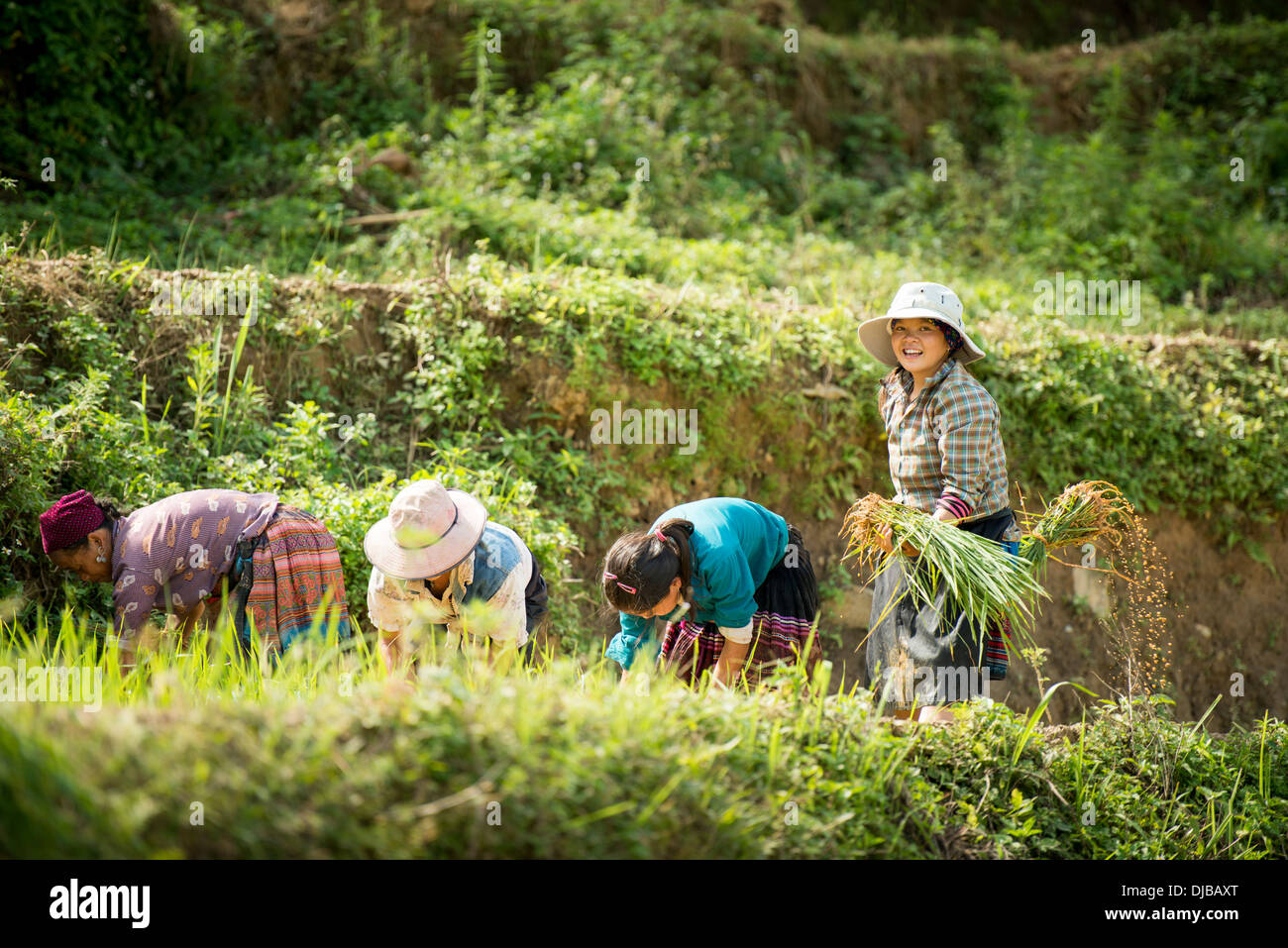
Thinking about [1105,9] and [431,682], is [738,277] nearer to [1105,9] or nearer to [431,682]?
[431,682]

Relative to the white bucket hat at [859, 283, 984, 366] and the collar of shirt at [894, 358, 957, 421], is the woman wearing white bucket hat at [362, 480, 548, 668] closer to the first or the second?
the collar of shirt at [894, 358, 957, 421]

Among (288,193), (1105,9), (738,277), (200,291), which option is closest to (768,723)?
(200,291)

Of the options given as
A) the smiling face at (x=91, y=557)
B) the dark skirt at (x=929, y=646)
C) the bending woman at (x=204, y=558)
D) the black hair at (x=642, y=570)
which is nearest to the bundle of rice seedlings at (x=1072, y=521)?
the dark skirt at (x=929, y=646)

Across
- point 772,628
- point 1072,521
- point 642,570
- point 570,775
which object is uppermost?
point 1072,521

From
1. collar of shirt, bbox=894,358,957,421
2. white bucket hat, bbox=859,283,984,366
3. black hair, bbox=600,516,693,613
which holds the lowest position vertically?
black hair, bbox=600,516,693,613

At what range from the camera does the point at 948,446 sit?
3.63 m

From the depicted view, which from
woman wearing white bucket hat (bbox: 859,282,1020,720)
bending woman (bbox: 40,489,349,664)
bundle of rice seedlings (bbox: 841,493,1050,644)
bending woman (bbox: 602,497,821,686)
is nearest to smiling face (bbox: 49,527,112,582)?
bending woman (bbox: 40,489,349,664)

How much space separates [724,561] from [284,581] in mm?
1619

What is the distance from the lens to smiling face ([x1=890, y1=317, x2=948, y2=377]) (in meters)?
3.79

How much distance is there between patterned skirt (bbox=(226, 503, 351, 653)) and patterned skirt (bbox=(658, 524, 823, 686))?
50.7 inches

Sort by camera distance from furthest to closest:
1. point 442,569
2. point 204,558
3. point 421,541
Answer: point 204,558, point 442,569, point 421,541

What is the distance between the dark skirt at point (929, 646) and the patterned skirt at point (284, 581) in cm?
199

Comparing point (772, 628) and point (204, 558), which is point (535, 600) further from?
point (204, 558)

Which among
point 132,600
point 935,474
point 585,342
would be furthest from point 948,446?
point 132,600
